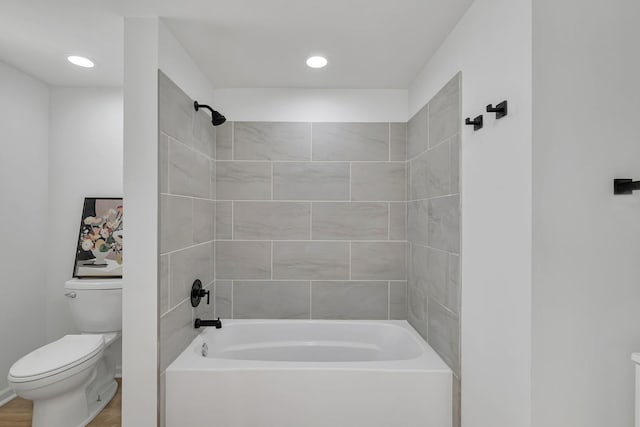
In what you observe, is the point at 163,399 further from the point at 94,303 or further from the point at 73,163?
the point at 73,163

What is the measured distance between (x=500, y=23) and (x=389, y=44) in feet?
2.68

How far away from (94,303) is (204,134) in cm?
149

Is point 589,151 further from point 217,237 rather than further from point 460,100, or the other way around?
point 217,237

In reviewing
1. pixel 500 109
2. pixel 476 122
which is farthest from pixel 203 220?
pixel 500 109

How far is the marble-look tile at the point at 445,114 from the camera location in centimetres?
188

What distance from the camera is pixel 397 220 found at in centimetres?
290

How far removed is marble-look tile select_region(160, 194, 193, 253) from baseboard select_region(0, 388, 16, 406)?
1767mm

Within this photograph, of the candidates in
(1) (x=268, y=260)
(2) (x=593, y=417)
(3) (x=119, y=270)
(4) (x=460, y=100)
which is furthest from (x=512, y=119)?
(3) (x=119, y=270)

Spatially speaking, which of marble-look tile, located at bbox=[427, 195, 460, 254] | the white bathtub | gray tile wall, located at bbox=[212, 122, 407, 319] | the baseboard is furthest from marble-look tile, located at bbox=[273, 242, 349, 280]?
the baseboard

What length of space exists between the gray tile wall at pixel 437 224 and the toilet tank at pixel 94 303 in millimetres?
2218

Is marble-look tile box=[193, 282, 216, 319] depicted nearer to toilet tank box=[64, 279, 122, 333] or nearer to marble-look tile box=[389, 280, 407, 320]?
toilet tank box=[64, 279, 122, 333]

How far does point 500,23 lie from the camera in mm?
1421

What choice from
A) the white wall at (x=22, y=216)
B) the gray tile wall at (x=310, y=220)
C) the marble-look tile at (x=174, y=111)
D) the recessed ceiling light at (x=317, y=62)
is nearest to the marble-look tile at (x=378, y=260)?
the gray tile wall at (x=310, y=220)

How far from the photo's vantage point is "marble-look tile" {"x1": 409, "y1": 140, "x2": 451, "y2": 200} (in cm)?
204
